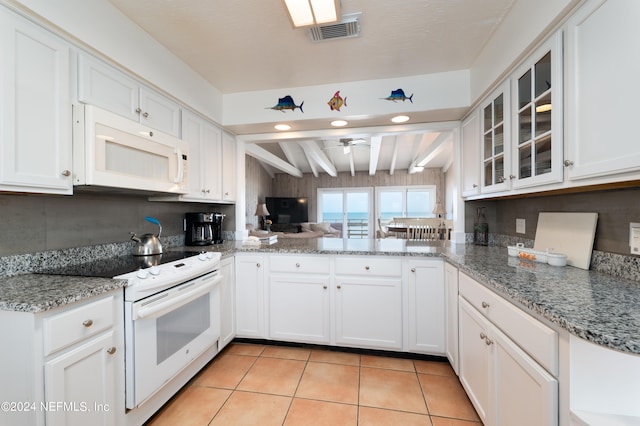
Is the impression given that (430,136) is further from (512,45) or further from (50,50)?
(50,50)

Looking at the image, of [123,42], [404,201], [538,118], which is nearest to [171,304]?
[123,42]

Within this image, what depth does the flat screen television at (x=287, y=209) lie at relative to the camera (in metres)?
8.14

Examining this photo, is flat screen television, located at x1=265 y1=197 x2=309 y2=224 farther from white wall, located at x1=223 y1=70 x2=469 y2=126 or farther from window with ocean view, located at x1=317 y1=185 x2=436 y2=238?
white wall, located at x1=223 y1=70 x2=469 y2=126

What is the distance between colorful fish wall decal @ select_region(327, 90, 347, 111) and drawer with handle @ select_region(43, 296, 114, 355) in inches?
81.6

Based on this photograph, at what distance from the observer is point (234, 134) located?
2.94 m

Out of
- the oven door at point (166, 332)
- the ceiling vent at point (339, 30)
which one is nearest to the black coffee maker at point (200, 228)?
the oven door at point (166, 332)

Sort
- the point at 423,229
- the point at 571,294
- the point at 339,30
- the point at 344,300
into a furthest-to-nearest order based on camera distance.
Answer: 1. the point at 423,229
2. the point at 344,300
3. the point at 339,30
4. the point at 571,294

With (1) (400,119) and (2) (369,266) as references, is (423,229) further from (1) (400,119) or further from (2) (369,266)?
(2) (369,266)

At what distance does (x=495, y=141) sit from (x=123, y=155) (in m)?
2.38

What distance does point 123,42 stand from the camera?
Result: 64.5 inches

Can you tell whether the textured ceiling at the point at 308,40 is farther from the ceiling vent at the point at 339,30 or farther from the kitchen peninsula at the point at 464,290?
the kitchen peninsula at the point at 464,290

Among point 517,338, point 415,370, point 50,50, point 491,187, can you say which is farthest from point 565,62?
point 50,50

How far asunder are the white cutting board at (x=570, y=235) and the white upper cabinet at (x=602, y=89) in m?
0.45

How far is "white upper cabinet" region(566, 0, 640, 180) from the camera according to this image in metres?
0.93
